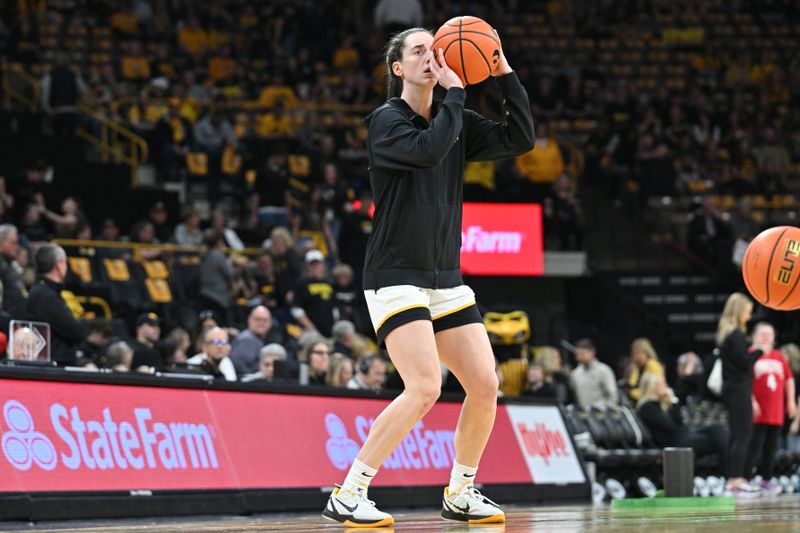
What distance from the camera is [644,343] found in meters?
16.0

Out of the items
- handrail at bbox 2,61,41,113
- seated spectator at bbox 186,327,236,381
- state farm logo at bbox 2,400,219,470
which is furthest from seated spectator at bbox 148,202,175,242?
state farm logo at bbox 2,400,219,470

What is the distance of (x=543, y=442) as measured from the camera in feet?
40.0

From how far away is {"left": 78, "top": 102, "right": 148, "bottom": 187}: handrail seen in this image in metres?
20.1

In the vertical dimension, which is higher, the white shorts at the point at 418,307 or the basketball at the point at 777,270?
the white shorts at the point at 418,307

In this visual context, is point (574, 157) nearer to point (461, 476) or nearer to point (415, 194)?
point (461, 476)

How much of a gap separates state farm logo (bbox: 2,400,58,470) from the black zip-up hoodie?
119 inches

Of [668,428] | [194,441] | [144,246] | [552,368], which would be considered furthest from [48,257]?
[668,428]

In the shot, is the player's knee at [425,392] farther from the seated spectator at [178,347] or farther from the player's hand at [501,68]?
the seated spectator at [178,347]

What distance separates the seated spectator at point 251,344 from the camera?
1275 centimetres

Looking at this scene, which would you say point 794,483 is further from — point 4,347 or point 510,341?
point 4,347

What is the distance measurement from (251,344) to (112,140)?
8.93 metres

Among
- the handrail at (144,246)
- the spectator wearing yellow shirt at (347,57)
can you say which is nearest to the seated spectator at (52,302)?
the handrail at (144,246)

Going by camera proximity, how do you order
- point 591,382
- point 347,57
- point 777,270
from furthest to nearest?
point 347,57 → point 591,382 → point 777,270

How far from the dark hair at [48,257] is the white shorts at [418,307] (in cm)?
474
